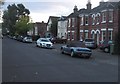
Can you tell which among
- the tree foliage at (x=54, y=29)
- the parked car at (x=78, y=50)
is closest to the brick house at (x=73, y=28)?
the tree foliage at (x=54, y=29)

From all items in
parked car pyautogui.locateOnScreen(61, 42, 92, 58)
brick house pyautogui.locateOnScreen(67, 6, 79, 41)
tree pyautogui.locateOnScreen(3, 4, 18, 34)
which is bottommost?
parked car pyautogui.locateOnScreen(61, 42, 92, 58)

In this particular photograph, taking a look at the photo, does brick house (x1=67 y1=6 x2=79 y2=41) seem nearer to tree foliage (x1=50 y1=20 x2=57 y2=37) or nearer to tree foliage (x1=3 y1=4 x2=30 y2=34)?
tree foliage (x1=50 y1=20 x2=57 y2=37)

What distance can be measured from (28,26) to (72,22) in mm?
37327

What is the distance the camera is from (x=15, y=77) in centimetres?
1253

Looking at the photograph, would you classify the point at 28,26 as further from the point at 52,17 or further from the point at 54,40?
the point at 54,40

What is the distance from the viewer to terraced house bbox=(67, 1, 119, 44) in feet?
151

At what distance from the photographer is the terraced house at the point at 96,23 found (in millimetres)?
45938

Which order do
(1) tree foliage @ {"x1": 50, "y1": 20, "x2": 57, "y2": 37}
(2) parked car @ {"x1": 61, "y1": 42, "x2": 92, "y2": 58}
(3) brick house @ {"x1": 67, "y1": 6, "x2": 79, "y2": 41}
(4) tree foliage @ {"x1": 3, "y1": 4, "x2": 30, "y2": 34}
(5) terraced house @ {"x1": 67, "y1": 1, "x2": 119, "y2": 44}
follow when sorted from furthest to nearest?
(4) tree foliage @ {"x1": 3, "y1": 4, "x2": 30, "y2": 34} < (1) tree foliage @ {"x1": 50, "y1": 20, "x2": 57, "y2": 37} < (3) brick house @ {"x1": 67, "y1": 6, "x2": 79, "y2": 41} < (5) terraced house @ {"x1": 67, "y1": 1, "x2": 119, "y2": 44} < (2) parked car @ {"x1": 61, "y1": 42, "x2": 92, "y2": 58}

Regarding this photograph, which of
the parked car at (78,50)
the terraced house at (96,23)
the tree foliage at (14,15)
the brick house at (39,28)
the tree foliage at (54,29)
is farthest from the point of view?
the brick house at (39,28)

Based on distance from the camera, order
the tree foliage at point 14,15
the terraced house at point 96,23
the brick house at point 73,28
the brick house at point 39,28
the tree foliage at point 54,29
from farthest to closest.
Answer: the brick house at point 39,28 → the tree foliage at point 14,15 → the tree foliage at point 54,29 → the brick house at point 73,28 → the terraced house at point 96,23

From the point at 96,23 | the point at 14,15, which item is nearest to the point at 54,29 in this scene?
the point at 14,15

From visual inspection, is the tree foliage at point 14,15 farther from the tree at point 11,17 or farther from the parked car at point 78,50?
the parked car at point 78,50

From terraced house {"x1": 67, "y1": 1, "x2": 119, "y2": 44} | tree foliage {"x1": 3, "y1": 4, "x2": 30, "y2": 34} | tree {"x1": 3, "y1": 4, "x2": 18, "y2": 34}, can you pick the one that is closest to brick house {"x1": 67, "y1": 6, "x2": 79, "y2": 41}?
terraced house {"x1": 67, "y1": 1, "x2": 119, "y2": 44}

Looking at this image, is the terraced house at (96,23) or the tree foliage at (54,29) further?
the tree foliage at (54,29)
